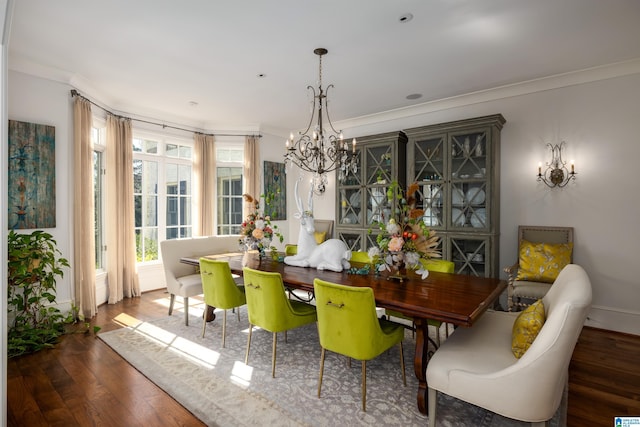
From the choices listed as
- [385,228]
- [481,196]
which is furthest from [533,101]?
[385,228]

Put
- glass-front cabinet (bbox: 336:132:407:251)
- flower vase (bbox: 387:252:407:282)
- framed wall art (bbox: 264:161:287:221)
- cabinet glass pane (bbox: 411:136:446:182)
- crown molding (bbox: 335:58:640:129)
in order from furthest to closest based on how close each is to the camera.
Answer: framed wall art (bbox: 264:161:287:221), glass-front cabinet (bbox: 336:132:407:251), cabinet glass pane (bbox: 411:136:446:182), crown molding (bbox: 335:58:640:129), flower vase (bbox: 387:252:407:282)

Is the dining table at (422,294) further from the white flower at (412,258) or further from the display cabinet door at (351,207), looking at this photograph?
the display cabinet door at (351,207)

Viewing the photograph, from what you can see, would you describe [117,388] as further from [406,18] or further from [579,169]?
[579,169]

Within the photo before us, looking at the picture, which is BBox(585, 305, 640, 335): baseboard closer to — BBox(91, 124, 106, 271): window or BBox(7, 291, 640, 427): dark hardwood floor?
BBox(7, 291, 640, 427): dark hardwood floor

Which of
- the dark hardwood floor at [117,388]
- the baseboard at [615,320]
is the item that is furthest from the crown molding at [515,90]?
the dark hardwood floor at [117,388]

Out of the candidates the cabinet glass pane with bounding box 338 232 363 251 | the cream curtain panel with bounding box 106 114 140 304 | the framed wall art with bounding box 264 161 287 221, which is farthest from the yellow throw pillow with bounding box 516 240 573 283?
the cream curtain panel with bounding box 106 114 140 304

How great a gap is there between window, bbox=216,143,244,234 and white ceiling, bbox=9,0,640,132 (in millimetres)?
1563

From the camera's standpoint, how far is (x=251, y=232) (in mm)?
3633

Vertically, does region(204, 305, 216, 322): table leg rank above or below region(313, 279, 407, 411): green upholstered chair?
below

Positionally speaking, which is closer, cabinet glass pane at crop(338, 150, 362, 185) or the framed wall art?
cabinet glass pane at crop(338, 150, 362, 185)

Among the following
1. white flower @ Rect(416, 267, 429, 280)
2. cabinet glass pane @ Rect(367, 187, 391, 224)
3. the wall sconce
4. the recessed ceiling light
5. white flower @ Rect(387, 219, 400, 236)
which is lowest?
white flower @ Rect(416, 267, 429, 280)

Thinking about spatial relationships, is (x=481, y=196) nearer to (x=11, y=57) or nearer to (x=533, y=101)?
(x=533, y=101)

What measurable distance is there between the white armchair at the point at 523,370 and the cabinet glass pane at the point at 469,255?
1.99 metres

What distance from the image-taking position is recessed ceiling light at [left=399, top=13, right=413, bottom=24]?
2.53m
